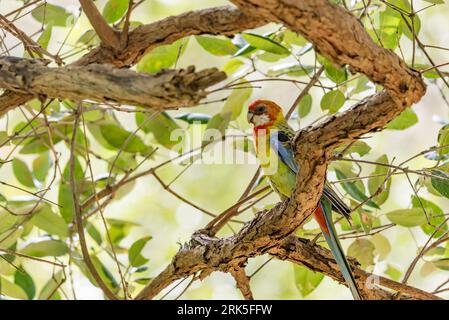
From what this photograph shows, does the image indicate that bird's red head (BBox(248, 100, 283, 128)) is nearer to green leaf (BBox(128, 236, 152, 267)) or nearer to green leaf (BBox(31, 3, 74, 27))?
green leaf (BBox(128, 236, 152, 267))

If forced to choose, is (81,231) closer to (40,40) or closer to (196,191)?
(40,40)

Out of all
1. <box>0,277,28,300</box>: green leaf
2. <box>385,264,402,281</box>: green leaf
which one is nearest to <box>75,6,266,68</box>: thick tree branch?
<box>0,277,28,300</box>: green leaf

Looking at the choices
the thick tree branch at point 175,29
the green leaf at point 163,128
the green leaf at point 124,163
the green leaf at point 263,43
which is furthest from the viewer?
the green leaf at point 124,163

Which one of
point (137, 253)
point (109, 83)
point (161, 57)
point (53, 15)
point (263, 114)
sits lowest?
point (109, 83)

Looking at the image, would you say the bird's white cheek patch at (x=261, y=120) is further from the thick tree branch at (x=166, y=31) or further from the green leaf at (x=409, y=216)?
the thick tree branch at (x=166, y=31)

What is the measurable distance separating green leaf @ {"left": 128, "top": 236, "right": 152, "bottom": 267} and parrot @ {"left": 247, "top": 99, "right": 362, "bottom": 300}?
55 centimetres

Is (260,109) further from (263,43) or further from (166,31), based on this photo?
(166,31)

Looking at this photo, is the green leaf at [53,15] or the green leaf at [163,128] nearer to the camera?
the green leaf at [53,15]

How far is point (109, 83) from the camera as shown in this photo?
134 centimetres

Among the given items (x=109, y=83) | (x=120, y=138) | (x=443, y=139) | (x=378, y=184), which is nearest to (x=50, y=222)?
(x=120, y=138)

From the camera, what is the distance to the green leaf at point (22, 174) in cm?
278

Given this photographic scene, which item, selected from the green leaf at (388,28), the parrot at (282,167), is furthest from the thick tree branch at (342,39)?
the green leaf at (388,28)

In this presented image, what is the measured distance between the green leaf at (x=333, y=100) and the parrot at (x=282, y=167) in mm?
184

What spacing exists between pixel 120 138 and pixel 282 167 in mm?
769
